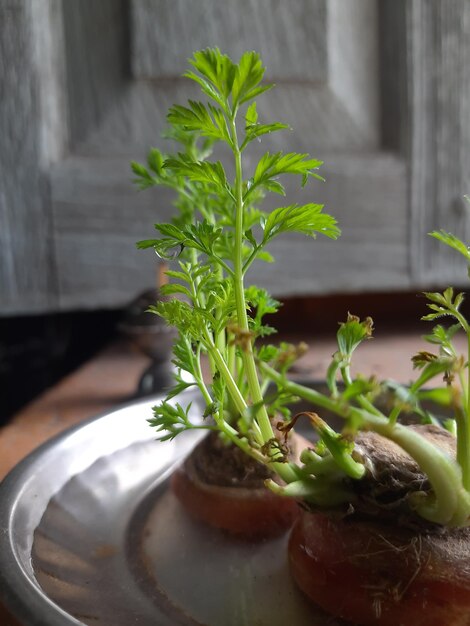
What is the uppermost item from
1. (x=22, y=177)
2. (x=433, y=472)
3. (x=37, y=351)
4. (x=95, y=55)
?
(x=95, y=55)

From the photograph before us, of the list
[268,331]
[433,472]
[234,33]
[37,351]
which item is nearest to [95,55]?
[234,33]

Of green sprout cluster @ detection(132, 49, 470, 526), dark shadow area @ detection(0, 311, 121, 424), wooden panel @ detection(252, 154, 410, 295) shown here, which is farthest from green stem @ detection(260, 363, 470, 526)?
dark shadow area @ detection(0, 311, 121, 424)

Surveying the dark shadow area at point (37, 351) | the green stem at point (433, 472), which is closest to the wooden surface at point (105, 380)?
the dark shadow area at point (37, 351)

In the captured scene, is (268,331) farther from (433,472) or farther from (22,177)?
(22,177)

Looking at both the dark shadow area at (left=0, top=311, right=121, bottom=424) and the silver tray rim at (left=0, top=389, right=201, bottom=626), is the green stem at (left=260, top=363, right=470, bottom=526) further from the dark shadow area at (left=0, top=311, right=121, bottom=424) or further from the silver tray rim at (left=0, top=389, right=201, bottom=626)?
the dark shadow area at (left=0, top=311, right=121, bottom=424)

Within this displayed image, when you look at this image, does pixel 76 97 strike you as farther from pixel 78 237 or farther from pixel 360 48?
pixel 360 48
